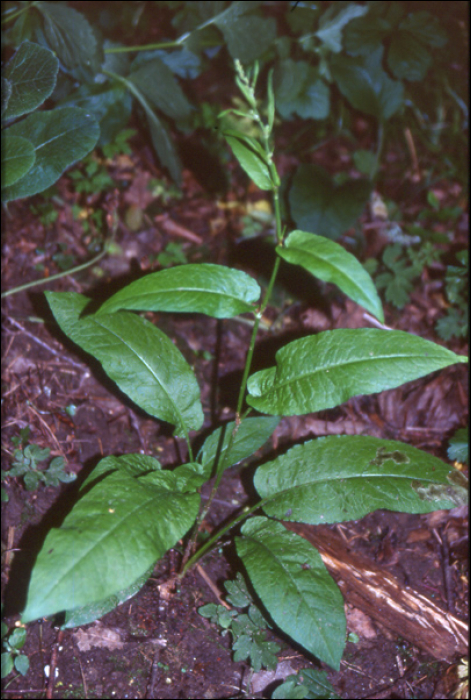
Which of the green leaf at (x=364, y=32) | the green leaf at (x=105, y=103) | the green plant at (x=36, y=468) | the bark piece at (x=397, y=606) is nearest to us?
the bark piece at (x=397, y=606)

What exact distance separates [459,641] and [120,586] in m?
1.37

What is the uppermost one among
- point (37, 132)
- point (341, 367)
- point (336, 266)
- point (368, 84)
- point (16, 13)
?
point (16, 13)

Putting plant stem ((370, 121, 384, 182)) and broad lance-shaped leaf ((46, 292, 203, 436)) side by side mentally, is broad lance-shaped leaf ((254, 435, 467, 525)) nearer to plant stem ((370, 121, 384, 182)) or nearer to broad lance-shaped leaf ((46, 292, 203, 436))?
broad lance-shaped leaf ((46, 292, 203, 436))

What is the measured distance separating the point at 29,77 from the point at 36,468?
1.57 meters

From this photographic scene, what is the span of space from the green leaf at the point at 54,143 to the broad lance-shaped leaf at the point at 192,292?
0.91m

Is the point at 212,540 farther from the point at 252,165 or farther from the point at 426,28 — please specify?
the point at 426,28

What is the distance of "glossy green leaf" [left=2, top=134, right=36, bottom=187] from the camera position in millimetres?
1888

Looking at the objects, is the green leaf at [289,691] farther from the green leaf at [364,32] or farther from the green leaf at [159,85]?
the green leaf at [364,32]

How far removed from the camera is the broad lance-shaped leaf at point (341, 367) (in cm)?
134

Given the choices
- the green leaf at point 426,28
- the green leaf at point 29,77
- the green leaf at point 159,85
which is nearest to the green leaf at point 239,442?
the green leaf at point 29,77

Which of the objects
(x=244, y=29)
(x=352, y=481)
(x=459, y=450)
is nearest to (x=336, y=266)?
(x=352, y=481)

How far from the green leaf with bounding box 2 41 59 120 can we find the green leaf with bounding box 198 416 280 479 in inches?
59.0

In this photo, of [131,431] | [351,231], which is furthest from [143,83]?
[131,431]

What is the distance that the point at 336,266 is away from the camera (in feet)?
3.94
